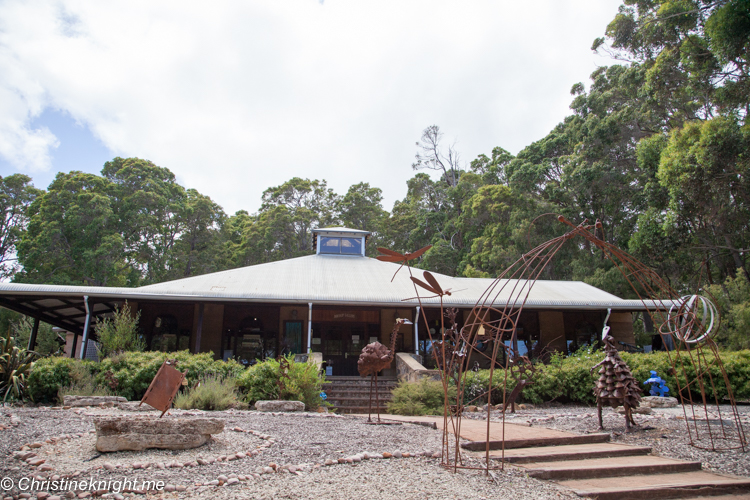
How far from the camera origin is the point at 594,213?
22.8 m

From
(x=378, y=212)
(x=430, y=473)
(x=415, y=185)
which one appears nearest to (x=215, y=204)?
(x=378, y=212)

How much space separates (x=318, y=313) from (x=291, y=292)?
2.48m

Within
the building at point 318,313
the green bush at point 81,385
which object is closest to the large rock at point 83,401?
the green bush at point 81,385

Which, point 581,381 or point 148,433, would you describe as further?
point 581,381

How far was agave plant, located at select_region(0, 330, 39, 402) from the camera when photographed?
8031mm

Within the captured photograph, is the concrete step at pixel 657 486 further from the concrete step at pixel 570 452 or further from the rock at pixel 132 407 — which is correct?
the rock at pixel 132 407

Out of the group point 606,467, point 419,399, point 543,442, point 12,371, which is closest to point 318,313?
point 419,399

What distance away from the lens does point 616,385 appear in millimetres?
5355

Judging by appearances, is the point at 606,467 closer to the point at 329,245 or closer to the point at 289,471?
the point at 289,471

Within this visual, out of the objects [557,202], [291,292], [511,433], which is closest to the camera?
[511,433]

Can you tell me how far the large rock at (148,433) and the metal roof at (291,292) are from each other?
6142 mm

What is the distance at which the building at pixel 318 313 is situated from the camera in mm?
12516

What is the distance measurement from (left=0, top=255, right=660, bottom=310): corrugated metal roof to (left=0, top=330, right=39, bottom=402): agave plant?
7.50ft

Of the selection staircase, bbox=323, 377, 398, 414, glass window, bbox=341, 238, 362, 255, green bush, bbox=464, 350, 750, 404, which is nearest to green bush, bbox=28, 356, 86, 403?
staircase, bbox=323, 377, 398, 414
